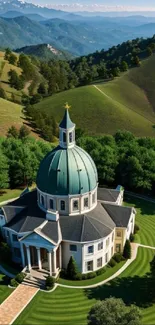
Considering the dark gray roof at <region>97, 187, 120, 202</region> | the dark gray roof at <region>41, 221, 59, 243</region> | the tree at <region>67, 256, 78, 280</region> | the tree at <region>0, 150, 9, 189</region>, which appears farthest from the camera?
the tree at <region>0, 150, 9, 189</region>

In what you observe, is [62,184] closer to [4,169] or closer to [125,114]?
[4,169]

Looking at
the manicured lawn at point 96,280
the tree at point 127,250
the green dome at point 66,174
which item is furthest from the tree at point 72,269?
the green dome at point 66,174

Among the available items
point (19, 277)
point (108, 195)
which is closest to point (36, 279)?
point (19, 277)

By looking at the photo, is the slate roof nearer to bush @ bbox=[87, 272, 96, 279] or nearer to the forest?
bush @ bbox=[87, 272, 96, 279]

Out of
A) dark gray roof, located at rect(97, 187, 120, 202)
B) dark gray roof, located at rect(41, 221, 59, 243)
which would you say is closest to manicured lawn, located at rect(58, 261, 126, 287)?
dark gray roof, located at rect(41, 221, 59, 243)

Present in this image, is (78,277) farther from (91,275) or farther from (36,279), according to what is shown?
(36,279)

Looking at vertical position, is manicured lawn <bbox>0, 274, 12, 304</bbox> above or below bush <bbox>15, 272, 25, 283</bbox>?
below
